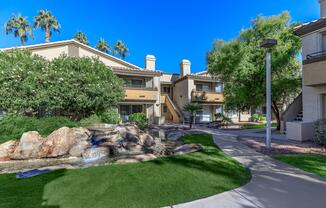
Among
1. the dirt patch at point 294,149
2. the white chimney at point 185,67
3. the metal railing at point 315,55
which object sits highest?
the white chimney at point 185,67

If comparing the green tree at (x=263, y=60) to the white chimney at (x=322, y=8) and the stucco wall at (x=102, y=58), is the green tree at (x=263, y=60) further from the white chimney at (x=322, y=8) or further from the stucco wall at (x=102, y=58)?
the stucco wall at (x=102, y=58)

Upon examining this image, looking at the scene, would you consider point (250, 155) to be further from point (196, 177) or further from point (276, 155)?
point (196, 177)

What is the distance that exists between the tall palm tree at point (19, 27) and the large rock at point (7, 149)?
2861 cm

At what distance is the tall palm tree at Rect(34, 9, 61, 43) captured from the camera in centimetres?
3259

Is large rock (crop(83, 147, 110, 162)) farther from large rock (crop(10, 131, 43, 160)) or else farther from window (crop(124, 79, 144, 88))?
window (crop(124, 79, 144, 88))

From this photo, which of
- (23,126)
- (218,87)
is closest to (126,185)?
(23,126)

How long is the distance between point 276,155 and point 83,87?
12890 mm

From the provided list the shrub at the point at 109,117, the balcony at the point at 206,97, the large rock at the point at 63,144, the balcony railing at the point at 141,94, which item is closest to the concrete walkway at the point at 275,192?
the large rock at the point at 63,144

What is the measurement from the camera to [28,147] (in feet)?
30.6

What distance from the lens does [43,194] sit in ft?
14.3

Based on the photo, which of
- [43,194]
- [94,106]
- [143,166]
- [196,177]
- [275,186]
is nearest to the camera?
[43,194]

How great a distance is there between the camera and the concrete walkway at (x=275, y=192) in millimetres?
3842

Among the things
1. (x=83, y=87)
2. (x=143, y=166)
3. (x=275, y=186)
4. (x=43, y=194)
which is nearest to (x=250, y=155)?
(x=275, y=186)

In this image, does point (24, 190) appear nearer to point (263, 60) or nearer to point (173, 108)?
point (263, 60)
